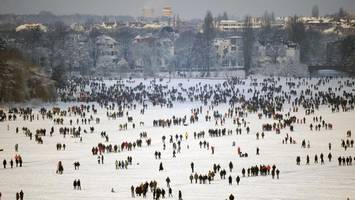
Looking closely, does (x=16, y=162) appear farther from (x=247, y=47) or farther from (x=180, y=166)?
(x=247, y=47)

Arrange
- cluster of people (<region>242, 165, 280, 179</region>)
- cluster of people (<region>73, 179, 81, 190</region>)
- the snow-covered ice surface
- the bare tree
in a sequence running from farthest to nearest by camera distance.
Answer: the bare tree
cluster of people (<region>242, 165, 280, 179</region>)
cluster of people (<region>73, 179, 81, 190</region>)
the snow-covered ice surface

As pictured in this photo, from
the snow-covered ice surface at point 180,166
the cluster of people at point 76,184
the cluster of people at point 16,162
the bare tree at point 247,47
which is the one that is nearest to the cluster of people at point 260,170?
the snow-covered ice surface at point 180,166

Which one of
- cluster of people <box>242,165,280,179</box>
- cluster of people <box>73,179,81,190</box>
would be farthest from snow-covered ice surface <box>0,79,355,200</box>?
cluster of people <box>242,165,280,179</box>

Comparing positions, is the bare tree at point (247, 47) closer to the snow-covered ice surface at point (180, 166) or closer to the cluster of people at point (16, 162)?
the snow-covered ice surface at point (180, 166)

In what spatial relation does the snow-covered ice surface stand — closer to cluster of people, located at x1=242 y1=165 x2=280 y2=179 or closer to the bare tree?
cluster of people, located at x1=242 y1=165 x2=280 y2=179

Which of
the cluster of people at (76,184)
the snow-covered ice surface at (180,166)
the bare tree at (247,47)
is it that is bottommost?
the snow-covered ice surface at (180,166)

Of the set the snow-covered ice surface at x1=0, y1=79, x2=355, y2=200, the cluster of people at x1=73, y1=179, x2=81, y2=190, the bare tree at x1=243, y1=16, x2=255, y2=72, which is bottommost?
the snow-covered ice surface at x1=0, y1=79, x2=355, y2=200

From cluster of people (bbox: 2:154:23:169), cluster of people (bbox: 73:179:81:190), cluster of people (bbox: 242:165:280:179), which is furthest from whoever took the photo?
cluster of people (bbox: 2:154:23:169)

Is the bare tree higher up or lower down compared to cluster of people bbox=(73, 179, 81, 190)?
higher up

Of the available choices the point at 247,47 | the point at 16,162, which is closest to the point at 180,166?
the point at 16,162

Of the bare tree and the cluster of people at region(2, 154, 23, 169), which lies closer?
the cluster of people at region(2, 154, 23, 169)
